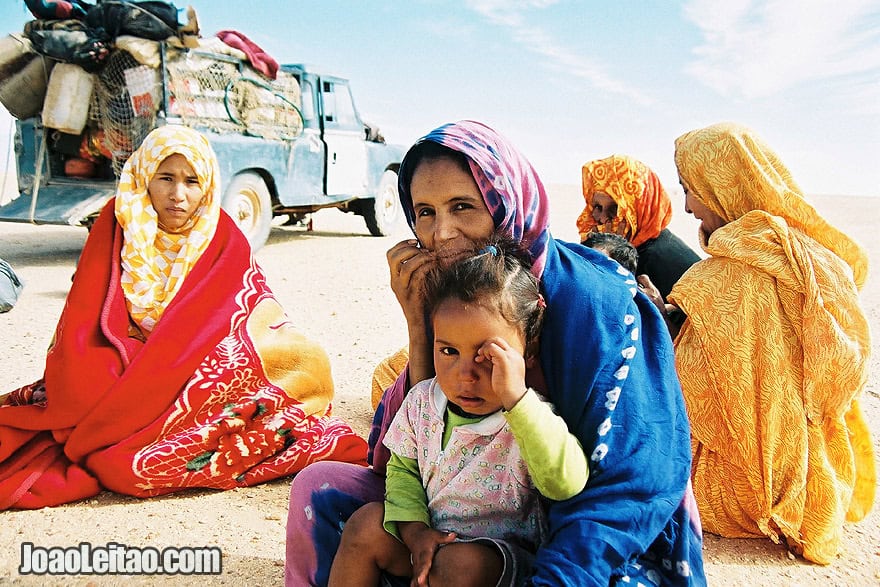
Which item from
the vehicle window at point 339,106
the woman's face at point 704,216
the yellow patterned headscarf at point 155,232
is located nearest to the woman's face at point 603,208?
the woman's face at point 704,216

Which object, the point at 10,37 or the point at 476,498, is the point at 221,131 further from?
the point at 476,498

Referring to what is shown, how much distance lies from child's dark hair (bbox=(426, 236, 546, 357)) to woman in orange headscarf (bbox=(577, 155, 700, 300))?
239cm

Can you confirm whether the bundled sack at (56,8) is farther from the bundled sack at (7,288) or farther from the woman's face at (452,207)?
the woman's face at (452,207)

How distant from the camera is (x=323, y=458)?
3.57 m

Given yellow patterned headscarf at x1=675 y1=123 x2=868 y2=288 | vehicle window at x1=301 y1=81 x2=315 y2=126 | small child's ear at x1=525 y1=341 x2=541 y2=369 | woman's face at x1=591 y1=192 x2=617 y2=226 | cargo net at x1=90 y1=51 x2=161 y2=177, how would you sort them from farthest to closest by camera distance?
vehicle window at x1=301 y1=81 x2=315 y2=126 → cargo net at x1=90 y1=51 x2=161 y2=177 → woman's face at x1=591 y1=192 x2=617 y2=226 → yellow patterned headscarf at x1=675 y1=123 x2=868 y2=288 → small child's ear at x1=525 y1=341 x2=541 y2=369

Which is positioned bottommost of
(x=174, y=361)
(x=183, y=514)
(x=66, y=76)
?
(x=183, y=514)

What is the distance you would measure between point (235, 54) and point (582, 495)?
9.53m

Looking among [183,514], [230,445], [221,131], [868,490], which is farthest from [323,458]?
[221,131]

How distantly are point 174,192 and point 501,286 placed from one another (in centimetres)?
237

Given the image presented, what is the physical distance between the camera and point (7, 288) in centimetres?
336

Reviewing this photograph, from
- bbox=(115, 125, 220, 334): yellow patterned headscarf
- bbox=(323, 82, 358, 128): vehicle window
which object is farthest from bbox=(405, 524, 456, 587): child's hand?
bbox=(323, 82, 358, 128): vehicle window

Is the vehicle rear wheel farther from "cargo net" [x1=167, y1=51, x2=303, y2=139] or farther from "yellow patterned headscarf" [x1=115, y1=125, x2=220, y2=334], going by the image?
"yellow patterned headscarf" [x1=115, y1=125, x2=220, y2=334]

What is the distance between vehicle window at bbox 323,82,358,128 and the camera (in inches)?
469

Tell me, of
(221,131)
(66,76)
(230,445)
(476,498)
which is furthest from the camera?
(221,131)
